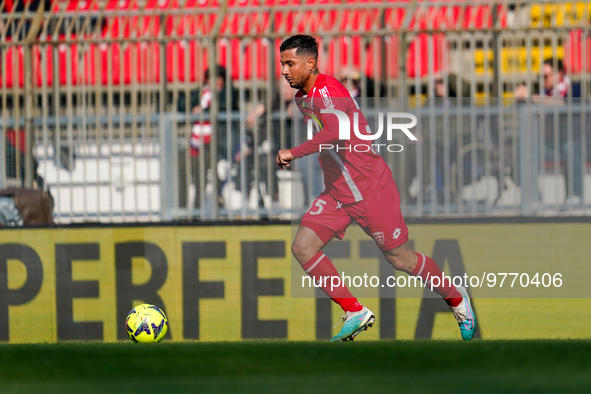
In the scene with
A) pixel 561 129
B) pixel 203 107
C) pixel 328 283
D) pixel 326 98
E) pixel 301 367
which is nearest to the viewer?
pixel 301 367

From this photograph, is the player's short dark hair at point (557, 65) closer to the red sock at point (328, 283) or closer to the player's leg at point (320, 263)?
the player's leg at point (320, 263)

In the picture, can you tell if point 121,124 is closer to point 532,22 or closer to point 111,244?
point 111,244

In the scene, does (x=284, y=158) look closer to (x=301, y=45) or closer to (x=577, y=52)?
(x=301, y=45)

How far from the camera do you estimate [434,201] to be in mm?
8609

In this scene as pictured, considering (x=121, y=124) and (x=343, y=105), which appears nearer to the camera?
(x=343, y=105)

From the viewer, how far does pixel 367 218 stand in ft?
26.8

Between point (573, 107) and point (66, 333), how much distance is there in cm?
487

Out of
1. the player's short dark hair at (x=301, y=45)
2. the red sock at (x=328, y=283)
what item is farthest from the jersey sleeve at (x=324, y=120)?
the red sock at (x=328, y=283)

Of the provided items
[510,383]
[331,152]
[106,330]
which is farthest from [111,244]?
[510,383]

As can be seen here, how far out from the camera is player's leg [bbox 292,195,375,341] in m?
8.16

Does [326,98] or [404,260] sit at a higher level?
[326,98]

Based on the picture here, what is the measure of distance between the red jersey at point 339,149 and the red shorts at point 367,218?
0.23 ft

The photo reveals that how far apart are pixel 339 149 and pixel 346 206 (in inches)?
19.4

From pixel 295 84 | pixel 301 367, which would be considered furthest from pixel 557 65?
pixel 301 367
